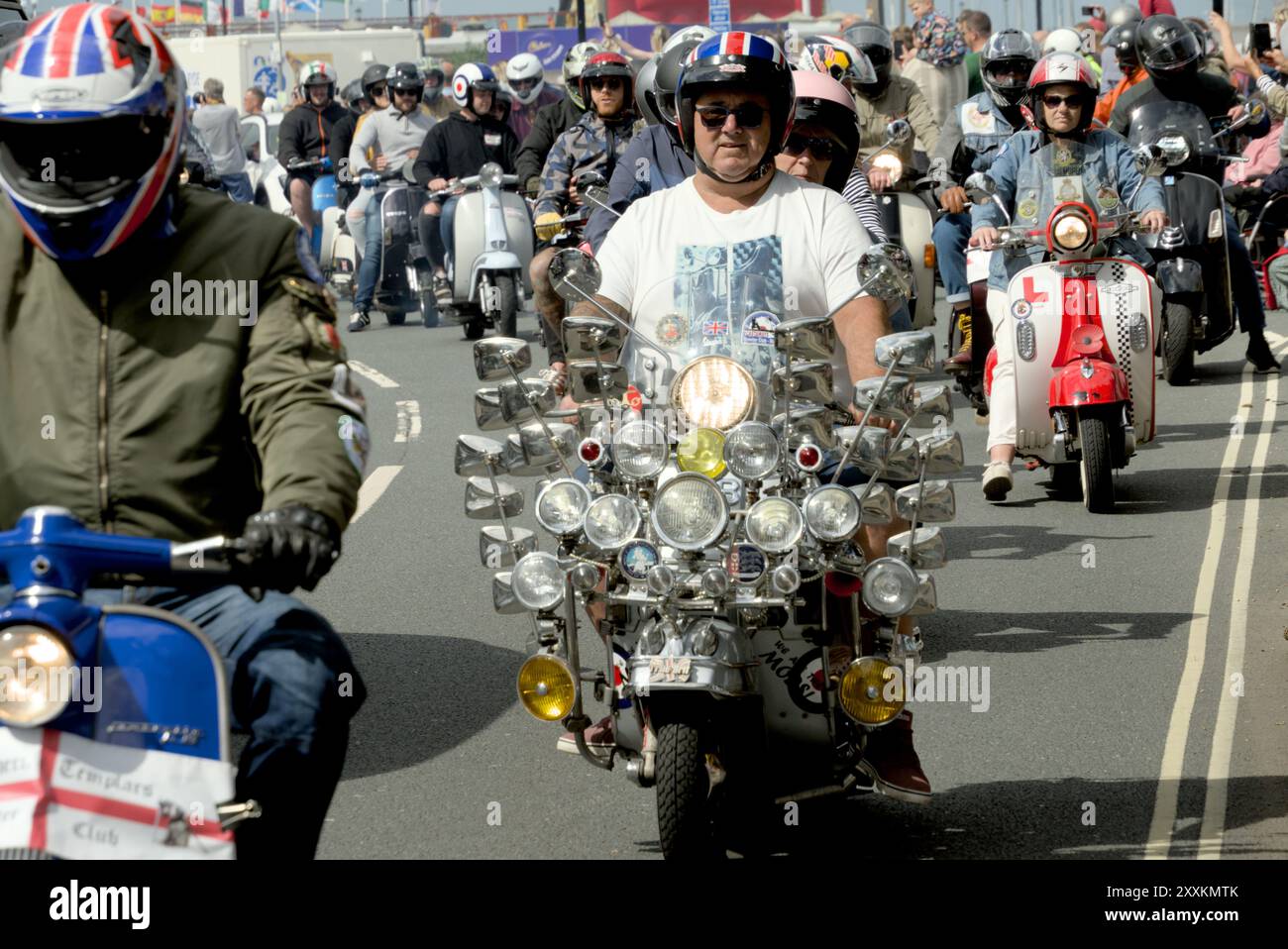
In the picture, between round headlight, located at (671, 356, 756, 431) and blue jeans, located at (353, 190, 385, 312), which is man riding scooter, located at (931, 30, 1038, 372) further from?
blue jeans, located at (353, 190, 385, 312)

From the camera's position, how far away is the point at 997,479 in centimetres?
998

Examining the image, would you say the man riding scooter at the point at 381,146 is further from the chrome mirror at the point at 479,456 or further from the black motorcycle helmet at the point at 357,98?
the chrome mirror at the point at 479,456

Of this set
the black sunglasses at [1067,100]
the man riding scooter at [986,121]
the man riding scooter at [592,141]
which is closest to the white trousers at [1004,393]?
the black sunglasses at [1067,100]

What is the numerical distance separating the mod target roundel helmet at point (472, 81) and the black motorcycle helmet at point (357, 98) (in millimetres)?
5453

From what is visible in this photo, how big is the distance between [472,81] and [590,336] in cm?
1280

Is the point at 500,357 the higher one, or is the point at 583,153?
the point at 583,153

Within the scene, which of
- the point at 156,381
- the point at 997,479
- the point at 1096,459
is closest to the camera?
the point at 156,381

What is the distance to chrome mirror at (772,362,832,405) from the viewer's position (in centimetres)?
506

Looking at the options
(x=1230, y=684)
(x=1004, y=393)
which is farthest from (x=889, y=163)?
(x=1230, y=684)

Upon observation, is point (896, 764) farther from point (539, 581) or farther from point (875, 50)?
point (875, 50)

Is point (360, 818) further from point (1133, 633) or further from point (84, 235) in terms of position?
point (1133, 633)

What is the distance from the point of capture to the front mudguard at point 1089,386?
966cm

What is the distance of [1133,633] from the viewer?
25.0 ft

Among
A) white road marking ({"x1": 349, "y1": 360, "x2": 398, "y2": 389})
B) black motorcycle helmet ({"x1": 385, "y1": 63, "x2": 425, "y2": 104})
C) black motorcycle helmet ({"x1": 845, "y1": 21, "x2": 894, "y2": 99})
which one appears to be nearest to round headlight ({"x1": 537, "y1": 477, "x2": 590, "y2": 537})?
black motorcycle helmet ({"x1": 845, "y1": 21, "x2": 894, "y2": 99})
